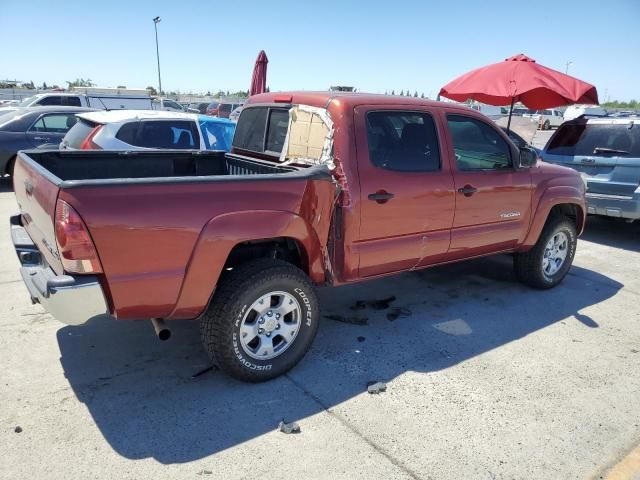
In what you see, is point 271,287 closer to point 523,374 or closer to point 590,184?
point 523,374

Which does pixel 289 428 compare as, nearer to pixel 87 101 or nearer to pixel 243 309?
pixel 243 309

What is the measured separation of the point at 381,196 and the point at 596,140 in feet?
18.1

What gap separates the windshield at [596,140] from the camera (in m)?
6.99

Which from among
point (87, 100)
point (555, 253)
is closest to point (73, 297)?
point (555, 253)

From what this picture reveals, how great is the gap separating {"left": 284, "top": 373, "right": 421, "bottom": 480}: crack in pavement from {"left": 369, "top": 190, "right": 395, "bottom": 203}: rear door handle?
56.4 inches

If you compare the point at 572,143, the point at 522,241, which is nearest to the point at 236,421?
the point at 522,241

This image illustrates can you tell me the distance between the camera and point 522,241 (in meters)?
4.94

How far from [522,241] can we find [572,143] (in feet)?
12.5

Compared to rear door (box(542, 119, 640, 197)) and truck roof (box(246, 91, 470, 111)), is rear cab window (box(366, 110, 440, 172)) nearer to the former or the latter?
truck roof (box(246, 91, 470, 111))

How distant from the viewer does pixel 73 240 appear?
2.47m

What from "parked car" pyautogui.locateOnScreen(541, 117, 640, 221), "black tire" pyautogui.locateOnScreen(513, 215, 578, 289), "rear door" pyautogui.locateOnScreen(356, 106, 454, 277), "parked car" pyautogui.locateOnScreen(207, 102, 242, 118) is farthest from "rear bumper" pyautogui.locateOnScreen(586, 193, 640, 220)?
"parked car" pyautogui.locateOnScreen(207, 102, 242, 118)

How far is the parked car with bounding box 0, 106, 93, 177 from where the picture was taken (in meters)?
9.26

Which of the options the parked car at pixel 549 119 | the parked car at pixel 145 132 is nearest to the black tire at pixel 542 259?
the parked car at pixel 145 132

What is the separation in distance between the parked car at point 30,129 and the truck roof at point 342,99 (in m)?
7.27
